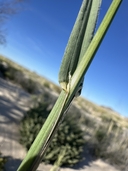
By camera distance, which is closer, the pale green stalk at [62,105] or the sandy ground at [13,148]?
the pale green stalk at [62,105]

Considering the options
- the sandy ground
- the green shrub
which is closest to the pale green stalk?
the sandy ground

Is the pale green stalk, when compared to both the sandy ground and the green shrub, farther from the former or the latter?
the green shrub

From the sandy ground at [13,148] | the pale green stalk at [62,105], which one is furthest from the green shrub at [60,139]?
the pale green stalk at [62,105]

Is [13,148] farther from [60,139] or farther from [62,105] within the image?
[62,105]

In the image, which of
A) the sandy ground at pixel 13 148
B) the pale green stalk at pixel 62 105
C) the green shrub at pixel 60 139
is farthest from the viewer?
the green shrub at pixel 60 139

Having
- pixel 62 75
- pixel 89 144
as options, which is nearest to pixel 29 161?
pixel 62 75

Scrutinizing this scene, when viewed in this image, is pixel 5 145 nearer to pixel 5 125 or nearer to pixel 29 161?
pixel 5 125

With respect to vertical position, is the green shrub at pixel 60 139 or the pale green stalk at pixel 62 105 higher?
the green shrub at pixel 60 139

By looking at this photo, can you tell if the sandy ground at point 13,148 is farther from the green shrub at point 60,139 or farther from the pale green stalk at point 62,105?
the pale green stalk at point 62,105

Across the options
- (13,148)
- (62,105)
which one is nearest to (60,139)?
(13,148)
